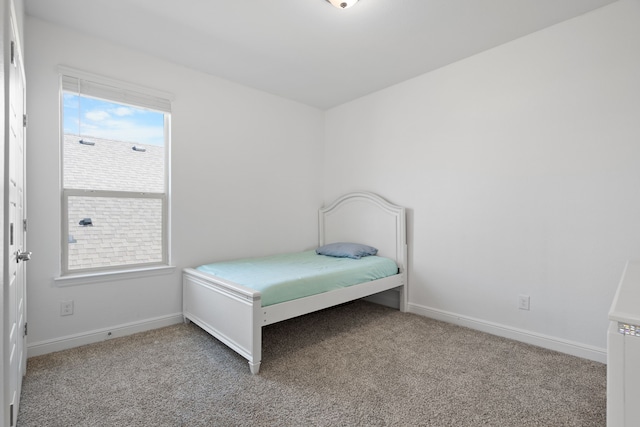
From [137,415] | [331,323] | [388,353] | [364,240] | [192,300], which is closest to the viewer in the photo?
[137,415]

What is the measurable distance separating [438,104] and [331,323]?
2338mm

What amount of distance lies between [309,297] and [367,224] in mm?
1449

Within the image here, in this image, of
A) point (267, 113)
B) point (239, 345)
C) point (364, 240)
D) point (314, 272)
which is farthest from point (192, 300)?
point (267, 113)

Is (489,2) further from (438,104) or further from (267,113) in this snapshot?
(267,113)

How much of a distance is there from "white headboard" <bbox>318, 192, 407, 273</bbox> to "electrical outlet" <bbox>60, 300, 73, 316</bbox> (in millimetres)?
2590

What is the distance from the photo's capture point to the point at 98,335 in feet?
8.13

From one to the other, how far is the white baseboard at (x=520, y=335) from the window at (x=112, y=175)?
262cm

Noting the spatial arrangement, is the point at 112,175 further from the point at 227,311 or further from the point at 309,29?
the point at 309,29

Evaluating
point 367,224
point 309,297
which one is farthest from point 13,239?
point 367,224

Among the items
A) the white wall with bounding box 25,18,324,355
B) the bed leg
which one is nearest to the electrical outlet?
the white wall with bounding box 25,18,324,355

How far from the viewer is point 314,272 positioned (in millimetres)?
2578

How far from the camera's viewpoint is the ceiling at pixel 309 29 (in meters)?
2.12

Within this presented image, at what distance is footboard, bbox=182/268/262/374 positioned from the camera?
2.02m

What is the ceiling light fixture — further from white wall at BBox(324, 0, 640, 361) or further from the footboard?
the footboard
